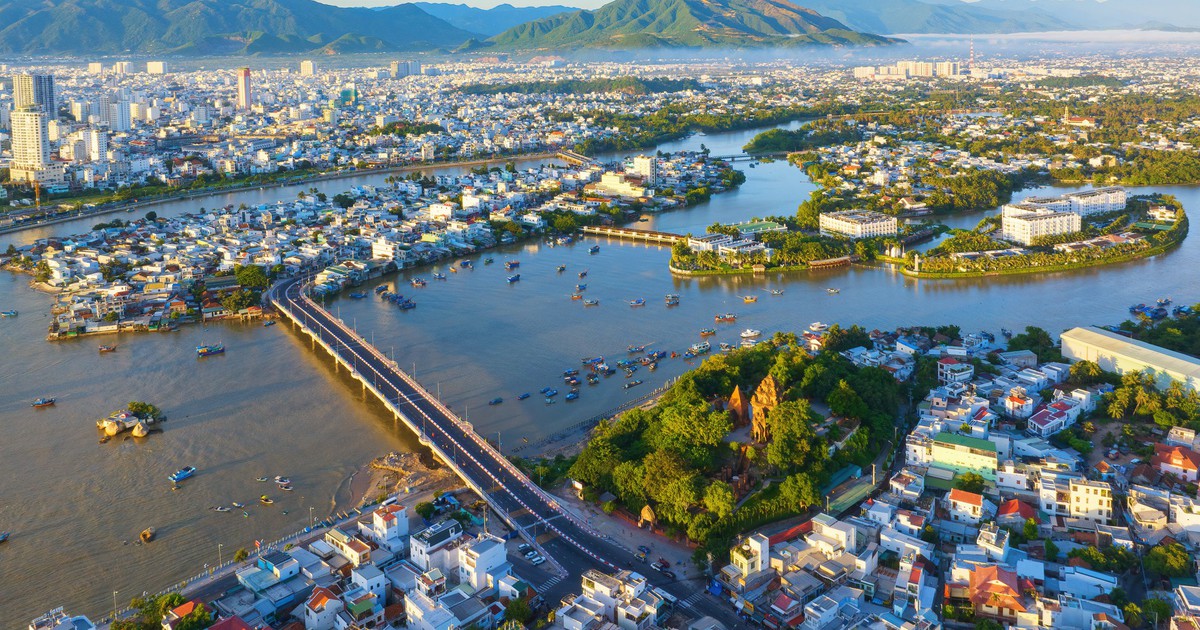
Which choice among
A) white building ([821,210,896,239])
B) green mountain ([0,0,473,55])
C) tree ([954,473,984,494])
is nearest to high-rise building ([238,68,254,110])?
green mountain ([0,0,473,55])

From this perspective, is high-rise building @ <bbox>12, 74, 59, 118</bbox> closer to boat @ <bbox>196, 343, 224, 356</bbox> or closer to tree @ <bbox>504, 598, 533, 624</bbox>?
boat @ <bbox>196, 343, 224, 356</bbox>

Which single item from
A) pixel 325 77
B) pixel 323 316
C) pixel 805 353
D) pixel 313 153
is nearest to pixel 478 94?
pixel 325 77

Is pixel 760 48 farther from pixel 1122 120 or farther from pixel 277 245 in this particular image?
pixel 277 245

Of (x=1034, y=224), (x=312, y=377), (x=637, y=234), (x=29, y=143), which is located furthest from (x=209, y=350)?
(x=29, y=143)

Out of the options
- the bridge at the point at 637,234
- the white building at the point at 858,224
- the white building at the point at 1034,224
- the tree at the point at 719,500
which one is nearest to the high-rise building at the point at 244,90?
the bridge at the point at 637,234

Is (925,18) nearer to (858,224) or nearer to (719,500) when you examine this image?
(858,224)
